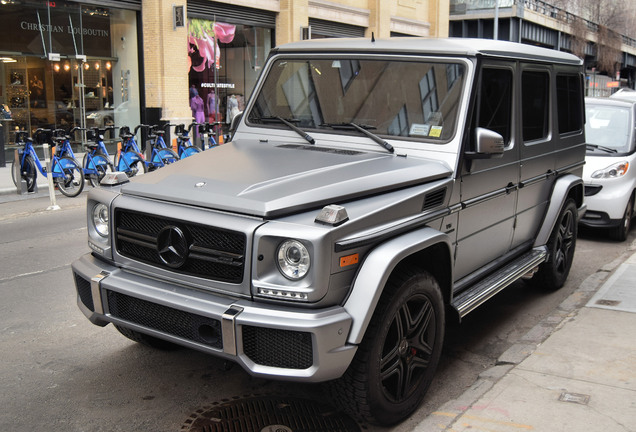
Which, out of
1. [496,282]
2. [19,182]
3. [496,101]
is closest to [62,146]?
[19,182]

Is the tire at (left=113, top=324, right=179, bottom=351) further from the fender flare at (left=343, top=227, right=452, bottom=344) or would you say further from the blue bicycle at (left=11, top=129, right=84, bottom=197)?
the blue bicycle at (left=11, top=129, right=84, bottom=197)

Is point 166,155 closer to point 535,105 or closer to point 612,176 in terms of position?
point 612,176

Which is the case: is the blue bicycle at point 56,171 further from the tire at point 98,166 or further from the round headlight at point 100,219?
the round headlight at point 100,219

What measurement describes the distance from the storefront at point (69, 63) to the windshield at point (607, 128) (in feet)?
49.3

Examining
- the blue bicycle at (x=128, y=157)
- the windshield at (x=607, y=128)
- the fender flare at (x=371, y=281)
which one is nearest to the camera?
the fender flare at (x=371, y=281)

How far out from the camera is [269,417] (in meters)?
3.96

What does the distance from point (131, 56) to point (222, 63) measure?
3788 millimetres

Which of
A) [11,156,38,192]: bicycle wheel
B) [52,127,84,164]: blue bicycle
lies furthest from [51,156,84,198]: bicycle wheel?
[11,156,38,192]: bicycle wheel

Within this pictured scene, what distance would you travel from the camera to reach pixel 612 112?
400 inches

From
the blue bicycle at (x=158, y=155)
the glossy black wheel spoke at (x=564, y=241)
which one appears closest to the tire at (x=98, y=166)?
the blue bicycle at (x=158, y=155)

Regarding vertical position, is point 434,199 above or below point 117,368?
above

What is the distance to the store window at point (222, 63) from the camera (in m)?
23.2

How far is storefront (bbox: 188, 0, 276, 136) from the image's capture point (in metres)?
23.1

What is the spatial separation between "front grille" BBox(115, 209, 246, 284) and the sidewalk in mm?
1409
